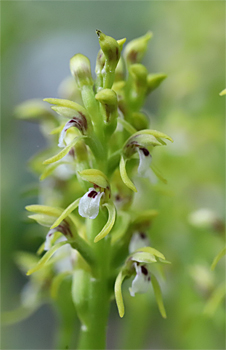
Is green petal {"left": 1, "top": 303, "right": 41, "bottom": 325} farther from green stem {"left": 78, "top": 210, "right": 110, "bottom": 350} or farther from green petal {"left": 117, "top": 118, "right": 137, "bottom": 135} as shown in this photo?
green petal {"left": 117, "top": 118, "right": 137, "bottom": 135}

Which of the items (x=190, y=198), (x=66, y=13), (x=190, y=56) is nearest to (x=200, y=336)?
(x=190, y=198)

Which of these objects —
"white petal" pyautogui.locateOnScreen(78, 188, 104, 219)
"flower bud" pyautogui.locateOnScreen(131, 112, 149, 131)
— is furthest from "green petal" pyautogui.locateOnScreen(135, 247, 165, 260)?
"flower bud" pyautogui.locateOnScreen(131, 112, 149, 131)

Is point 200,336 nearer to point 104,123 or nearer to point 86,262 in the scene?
→ point 86,262

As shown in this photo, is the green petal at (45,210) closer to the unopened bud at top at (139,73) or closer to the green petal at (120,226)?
the green petal at (120,226)

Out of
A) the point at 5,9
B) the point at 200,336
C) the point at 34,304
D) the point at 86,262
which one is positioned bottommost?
the point at 200,336

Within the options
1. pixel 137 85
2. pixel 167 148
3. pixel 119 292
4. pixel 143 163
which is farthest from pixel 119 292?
pixel 167 148

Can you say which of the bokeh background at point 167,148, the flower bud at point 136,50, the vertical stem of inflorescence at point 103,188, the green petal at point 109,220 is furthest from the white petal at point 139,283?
the flower bud at point 136,50

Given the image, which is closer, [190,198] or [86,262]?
[86,262]
